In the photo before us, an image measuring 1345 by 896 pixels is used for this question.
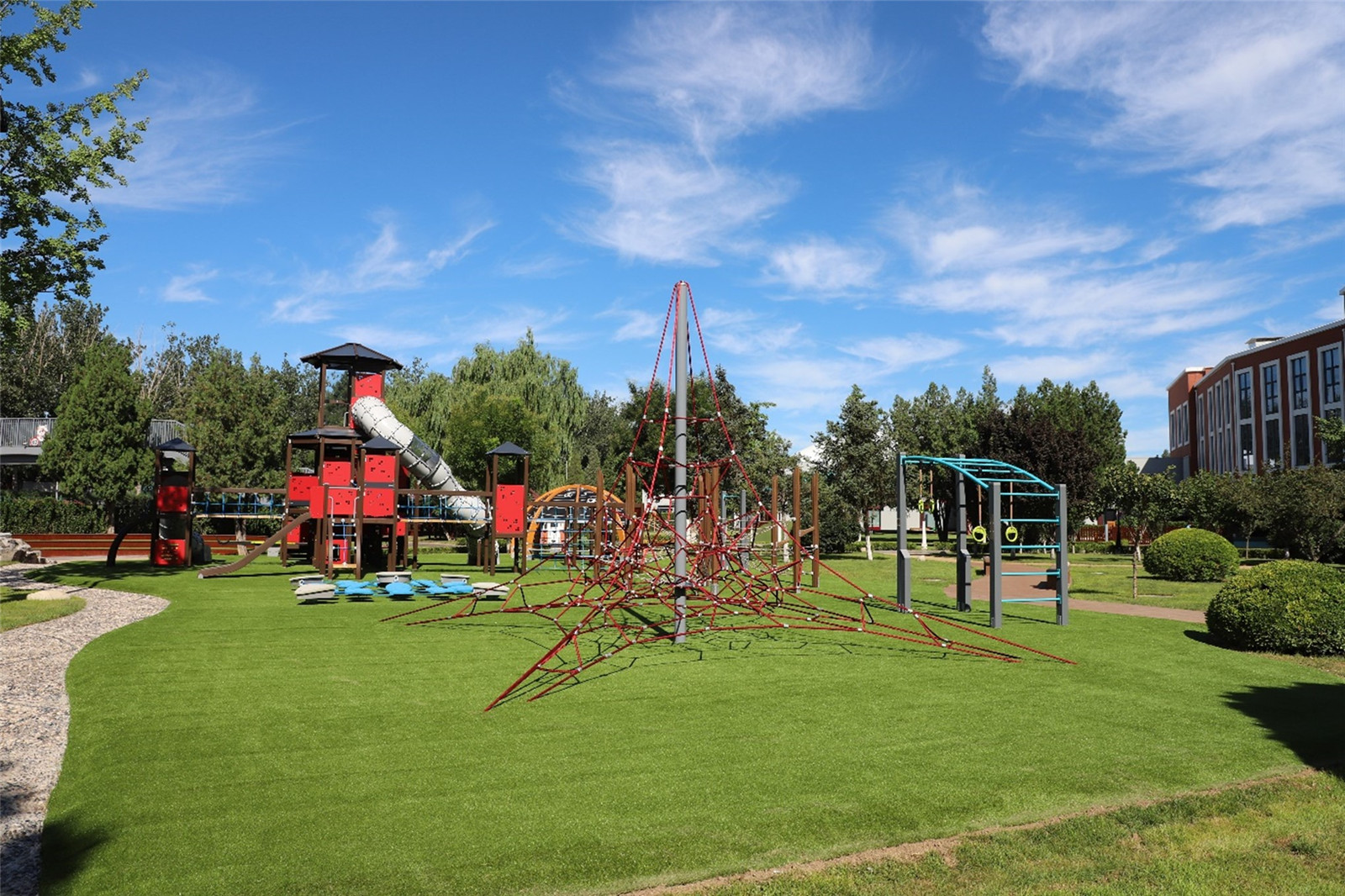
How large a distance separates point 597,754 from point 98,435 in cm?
3518

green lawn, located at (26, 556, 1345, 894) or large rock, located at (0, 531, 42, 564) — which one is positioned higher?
large rock, located at (0, 531, 42, 564)

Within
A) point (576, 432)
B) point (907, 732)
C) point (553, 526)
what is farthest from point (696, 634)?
point (576, 432)

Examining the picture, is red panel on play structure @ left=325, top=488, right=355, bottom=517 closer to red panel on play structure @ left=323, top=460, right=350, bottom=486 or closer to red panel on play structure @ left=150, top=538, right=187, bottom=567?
red panel on play structure @ left=323, top=460, right=350, bottom=486

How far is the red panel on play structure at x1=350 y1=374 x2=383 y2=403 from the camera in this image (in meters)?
28.2

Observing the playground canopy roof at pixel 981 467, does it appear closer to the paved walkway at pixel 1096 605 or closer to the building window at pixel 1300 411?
the paved walkway at pixel 1096 605

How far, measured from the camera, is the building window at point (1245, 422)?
190 feet

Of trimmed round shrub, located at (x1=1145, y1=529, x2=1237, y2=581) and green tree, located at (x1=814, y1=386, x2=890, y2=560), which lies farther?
green tree, located at (x1=814, y1=386, x2=890, y2=560)

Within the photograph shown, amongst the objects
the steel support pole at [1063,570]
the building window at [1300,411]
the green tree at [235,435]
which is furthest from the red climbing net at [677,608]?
the building window at [1300,411]

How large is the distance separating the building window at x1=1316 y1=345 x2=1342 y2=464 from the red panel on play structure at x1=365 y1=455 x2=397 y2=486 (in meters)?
50.9

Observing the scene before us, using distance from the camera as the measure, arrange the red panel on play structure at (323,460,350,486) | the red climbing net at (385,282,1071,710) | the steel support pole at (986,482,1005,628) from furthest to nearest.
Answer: the red panel on play structure at (323,460,350,486), the steel support pole at (986,482,1005,628), the red climbing net at (385,282,1071,710)

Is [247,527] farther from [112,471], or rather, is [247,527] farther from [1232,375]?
[1232,375]

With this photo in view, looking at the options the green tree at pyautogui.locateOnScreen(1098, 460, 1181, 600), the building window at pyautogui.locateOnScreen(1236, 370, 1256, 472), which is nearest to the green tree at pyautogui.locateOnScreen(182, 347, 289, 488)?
the green tree at pyautogui.locateOnScreen(1098, 460, 1181, 600)

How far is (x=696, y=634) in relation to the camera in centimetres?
1287

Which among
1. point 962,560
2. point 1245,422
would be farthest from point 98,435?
point 1245,422
